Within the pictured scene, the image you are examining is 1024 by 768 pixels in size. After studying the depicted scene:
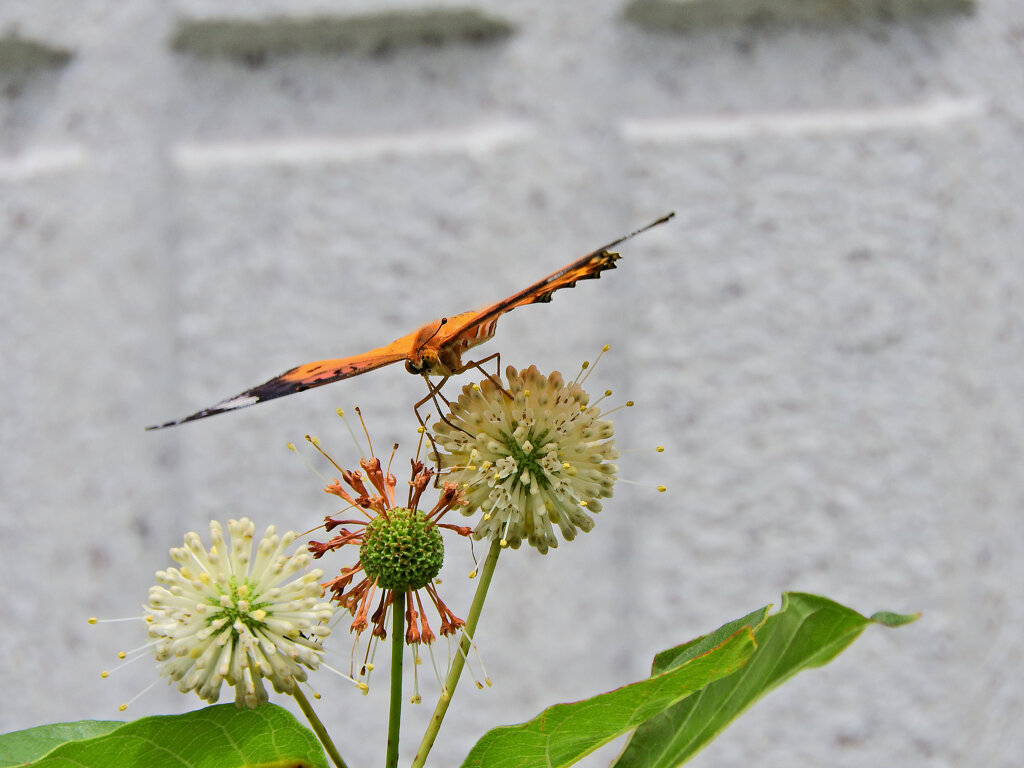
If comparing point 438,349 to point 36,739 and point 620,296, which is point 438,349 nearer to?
point 36,739

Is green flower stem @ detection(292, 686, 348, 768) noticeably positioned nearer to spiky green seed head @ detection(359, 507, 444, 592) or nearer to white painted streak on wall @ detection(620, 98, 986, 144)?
spiky green seed head @ detection(359, 507, 444, 592)

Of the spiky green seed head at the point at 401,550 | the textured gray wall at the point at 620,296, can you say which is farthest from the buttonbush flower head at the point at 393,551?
the textured gray wall at the point at 620,296

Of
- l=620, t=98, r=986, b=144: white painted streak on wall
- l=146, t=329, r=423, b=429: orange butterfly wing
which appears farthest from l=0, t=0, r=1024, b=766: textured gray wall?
l=146, t=329, r=423, b=429: orange butterfly wing

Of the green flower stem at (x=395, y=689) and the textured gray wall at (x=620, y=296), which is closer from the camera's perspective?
the green flower stem at (x=395, y=689)

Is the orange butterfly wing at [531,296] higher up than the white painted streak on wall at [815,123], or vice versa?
the white painted streak on wall at [815,123]

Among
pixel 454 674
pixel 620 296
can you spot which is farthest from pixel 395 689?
pixel 620 296

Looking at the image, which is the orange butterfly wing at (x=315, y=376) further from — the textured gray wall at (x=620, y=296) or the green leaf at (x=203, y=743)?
the textured gray wall at (x=620, y=296)

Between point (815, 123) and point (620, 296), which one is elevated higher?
point (815, 123)
